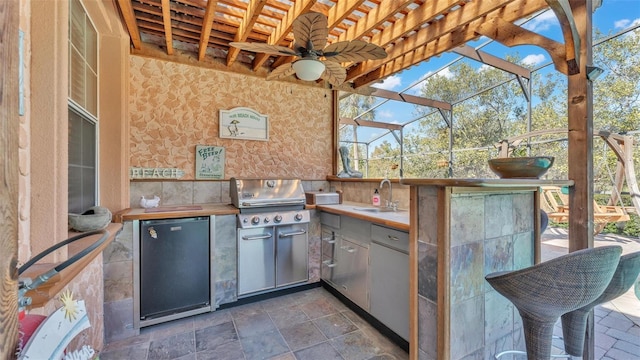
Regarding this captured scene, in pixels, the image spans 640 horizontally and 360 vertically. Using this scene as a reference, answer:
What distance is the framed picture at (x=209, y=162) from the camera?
2.99 m

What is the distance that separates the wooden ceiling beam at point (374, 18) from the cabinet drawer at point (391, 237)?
1.73 metres

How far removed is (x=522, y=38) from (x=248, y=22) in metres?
2.15

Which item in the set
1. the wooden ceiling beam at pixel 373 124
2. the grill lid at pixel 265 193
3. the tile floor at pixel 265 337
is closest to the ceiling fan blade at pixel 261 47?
the grill lid at pixel 265 193

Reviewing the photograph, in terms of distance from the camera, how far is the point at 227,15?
2508 mm

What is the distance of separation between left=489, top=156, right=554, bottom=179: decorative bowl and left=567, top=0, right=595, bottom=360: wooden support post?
0.77 ft

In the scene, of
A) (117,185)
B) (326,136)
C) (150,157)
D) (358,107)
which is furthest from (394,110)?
(117,185)

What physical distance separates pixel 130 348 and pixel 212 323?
22.9 inches

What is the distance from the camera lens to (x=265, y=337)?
2.11 metres

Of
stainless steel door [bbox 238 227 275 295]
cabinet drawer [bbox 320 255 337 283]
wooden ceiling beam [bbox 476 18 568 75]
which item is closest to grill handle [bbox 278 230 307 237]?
stainless steel door [bbox 238 227 275 295]

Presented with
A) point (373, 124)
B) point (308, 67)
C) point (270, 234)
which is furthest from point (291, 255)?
point (373, 124)

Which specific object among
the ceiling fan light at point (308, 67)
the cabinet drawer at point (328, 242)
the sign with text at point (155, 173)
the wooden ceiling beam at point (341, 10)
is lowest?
the cabinet drawer at point (328, 242)

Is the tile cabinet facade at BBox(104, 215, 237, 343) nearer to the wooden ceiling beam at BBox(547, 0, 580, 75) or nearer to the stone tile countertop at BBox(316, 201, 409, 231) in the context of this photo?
the stone tile countertop at BBox(316, 201, 409, 231)

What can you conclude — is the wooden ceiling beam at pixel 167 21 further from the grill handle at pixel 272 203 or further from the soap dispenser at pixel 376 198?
the soap dispenser at pixel 376 198

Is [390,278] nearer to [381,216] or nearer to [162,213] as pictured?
[381,216]
